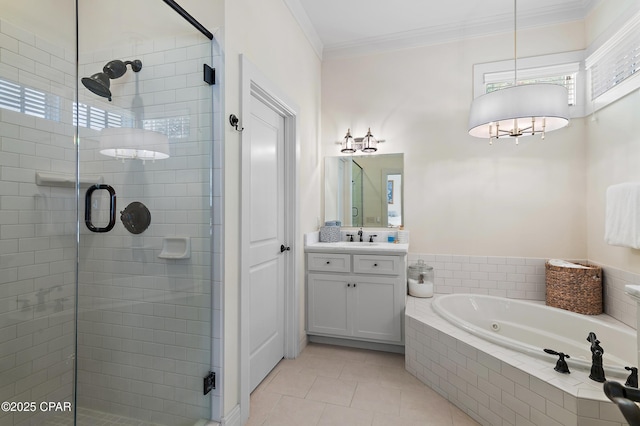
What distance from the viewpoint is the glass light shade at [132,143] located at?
1.50 meters

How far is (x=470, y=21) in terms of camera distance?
9.47 ft

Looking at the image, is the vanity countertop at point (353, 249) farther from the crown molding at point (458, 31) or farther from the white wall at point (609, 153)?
the crown molding at point (458, 31)

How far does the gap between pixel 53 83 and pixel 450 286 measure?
131 inches

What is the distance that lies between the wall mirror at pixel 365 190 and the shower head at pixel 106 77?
2148 millimetres

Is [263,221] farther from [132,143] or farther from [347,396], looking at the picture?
[347,396]

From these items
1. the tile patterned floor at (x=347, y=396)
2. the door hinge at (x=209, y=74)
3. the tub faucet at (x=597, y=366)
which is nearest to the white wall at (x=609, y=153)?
the tub faucet at (x=597, y=366)

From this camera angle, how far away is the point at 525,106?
1945 mm

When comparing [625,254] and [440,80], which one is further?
[440,80]

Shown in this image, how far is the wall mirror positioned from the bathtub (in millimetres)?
1009

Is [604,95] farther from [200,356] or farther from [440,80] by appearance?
[200,356]

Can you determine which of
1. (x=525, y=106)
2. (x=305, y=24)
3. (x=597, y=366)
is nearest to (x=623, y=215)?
(x=525, y=106)

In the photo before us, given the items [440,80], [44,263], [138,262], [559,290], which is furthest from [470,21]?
[44,263]

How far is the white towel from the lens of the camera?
198 cm

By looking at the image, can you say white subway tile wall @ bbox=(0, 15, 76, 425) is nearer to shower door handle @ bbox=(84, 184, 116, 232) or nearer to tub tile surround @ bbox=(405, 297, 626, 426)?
shower door handle @ bbox=(84, 184, 116, 232)
